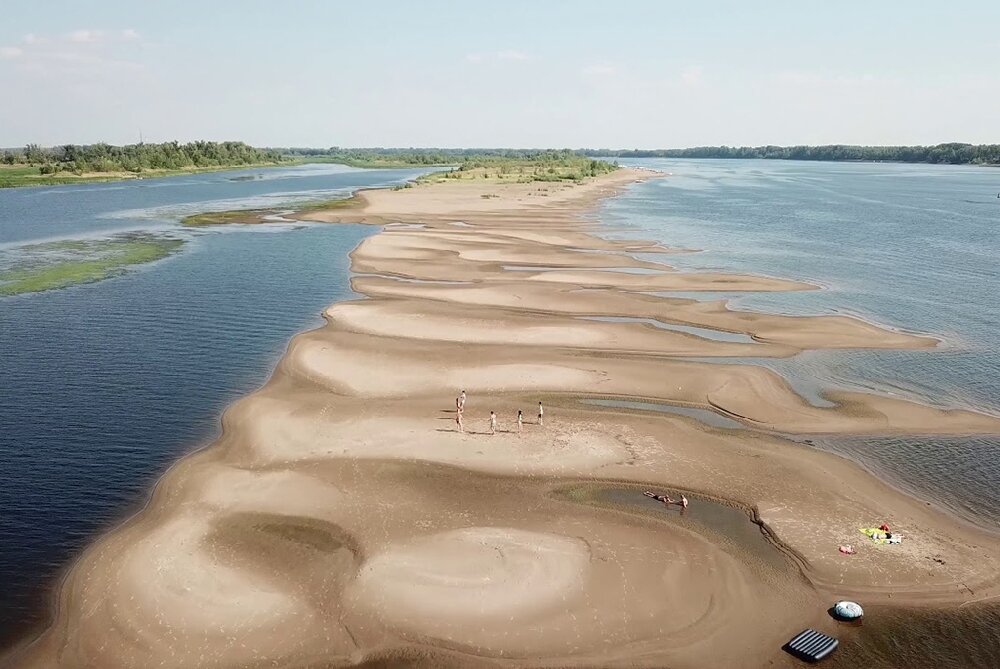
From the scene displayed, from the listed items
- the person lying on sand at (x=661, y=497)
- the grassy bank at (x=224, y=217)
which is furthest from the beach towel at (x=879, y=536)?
the grassy bank at (x=224, y=217)

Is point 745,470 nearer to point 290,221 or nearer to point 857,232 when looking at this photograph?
point 857,232

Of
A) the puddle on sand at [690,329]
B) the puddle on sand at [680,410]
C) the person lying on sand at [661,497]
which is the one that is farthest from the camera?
the puddle on sand at [690,329]

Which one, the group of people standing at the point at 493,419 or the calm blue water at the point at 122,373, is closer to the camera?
the calm blue water at the point at 122,373

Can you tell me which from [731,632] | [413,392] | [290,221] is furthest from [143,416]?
[290,221]

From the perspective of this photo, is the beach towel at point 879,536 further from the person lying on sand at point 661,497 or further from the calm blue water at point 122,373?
the calm blue water at point 122,373

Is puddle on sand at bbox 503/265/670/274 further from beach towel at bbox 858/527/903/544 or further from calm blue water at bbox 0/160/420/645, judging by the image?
beach towel at bbox 858/527/903/544

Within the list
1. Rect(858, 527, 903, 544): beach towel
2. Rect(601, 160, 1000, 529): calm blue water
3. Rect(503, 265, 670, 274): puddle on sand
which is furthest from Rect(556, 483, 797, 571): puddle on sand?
Rect(503, 265, 670, 274): puddle on sand

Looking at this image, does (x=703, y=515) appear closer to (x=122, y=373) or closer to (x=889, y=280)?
(x=122, y=373)
